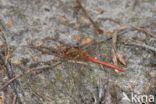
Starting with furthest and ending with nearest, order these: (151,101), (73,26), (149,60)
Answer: (73,26)
(149,60)
(151,101)

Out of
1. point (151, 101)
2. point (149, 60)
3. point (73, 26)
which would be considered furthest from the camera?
point (73, 26)

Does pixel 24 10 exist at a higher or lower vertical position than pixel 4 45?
higher

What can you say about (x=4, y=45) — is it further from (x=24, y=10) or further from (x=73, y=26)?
(x=73, y=26)

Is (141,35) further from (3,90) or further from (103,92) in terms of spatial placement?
(3,90)

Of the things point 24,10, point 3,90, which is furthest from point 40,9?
point 3,90

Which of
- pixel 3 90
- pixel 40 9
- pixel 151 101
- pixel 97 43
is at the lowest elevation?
pixel 151 101

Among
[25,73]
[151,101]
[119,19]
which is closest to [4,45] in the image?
[25,73]

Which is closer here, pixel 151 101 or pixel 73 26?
pixel 151 101
